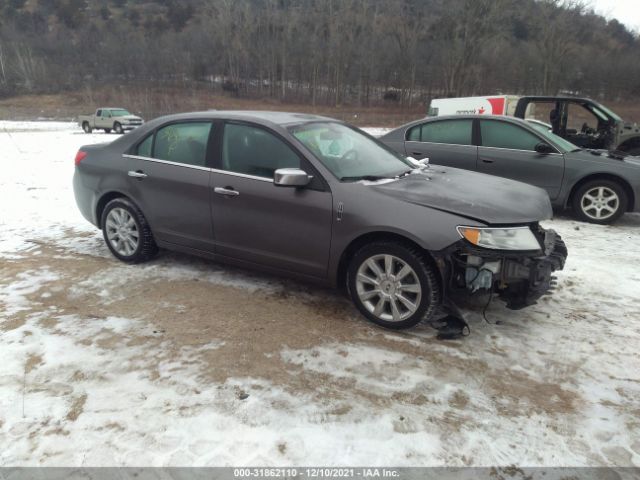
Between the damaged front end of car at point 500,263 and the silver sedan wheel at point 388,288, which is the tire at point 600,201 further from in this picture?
the silver sedan wheel at point 388,288

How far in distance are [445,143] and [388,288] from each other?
15.1 ft

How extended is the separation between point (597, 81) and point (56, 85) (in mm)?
72937

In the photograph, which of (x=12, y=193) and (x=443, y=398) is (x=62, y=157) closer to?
(x=12, y=193)

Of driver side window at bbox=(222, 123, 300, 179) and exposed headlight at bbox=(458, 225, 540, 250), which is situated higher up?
driver side window at bbox=(222, 123, 300, 179)

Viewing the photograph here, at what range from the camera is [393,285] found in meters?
3.35

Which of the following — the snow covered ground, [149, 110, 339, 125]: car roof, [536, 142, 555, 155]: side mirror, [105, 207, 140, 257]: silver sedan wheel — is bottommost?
the snow covered ground

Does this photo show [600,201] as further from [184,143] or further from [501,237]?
[184,143]

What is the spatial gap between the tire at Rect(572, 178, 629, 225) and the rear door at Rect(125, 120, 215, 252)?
545cm

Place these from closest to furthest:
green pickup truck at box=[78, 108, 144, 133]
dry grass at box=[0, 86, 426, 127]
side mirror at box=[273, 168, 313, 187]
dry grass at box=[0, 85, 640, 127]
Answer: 1. side mirror at box=[273, 168, 313, 187]
2. green pickup truck at box=[78, 108, 144, 133]
3. dry grass at box=[0, 85, 640, 127]
4. dry grass at box=[0, 86, 426, 127]

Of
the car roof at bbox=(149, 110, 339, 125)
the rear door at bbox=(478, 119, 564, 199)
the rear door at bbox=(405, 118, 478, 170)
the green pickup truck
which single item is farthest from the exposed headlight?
the green pickup truck

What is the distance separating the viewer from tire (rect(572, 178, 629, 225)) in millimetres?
6312

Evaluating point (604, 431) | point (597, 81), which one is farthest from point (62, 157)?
point (597, 81)

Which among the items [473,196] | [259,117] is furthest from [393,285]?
[259,117]

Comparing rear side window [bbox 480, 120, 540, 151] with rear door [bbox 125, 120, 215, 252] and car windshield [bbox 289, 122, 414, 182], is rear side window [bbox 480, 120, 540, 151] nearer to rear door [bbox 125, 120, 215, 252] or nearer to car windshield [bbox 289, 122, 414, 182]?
car windshield [bbox 289, 122, 414, 182]
